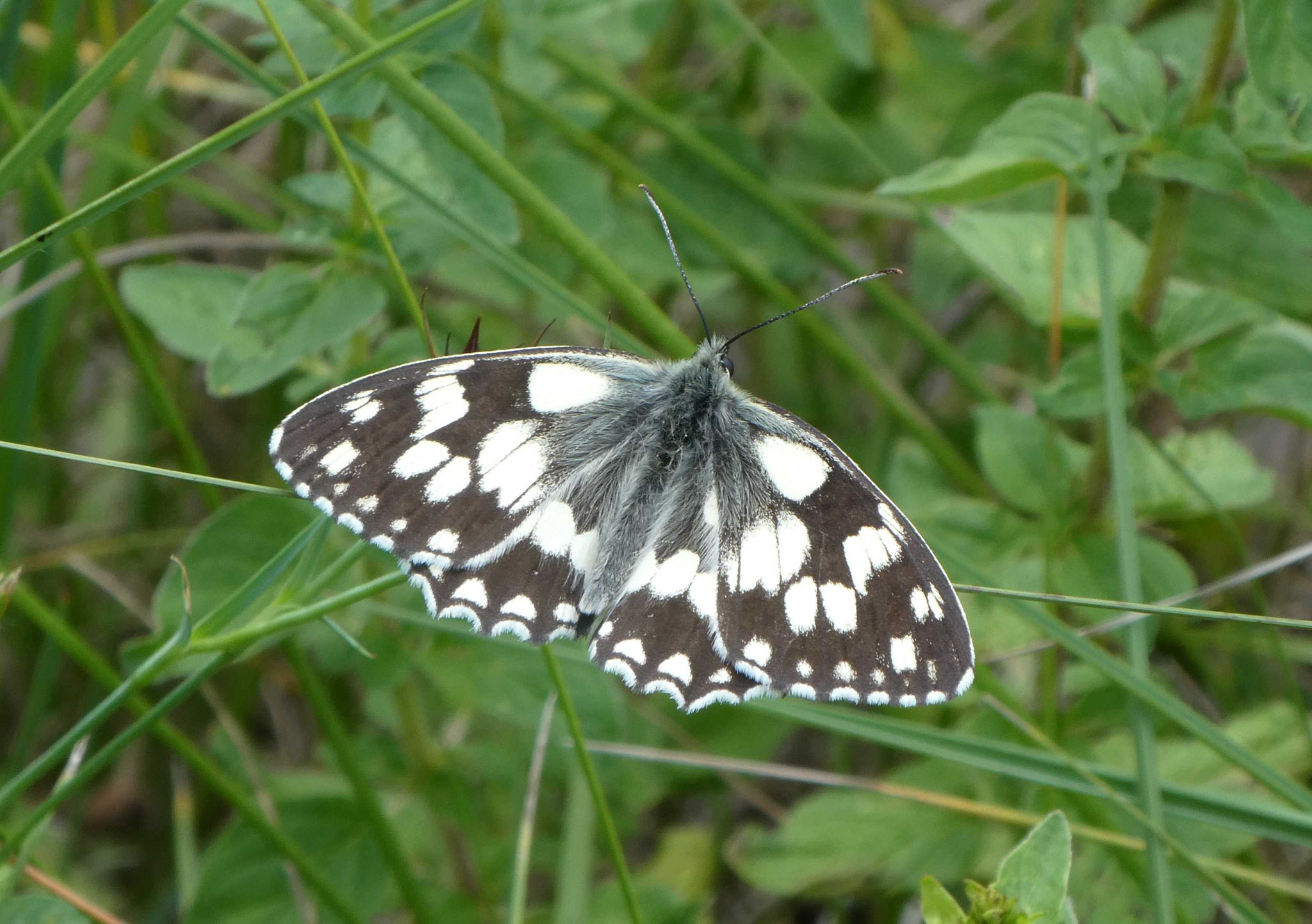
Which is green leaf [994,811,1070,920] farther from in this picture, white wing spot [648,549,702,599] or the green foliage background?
white wing spot [648,549,702,599]

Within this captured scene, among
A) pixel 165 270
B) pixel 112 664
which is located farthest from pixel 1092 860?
pixel 112 664

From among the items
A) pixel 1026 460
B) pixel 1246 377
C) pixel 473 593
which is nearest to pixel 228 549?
pixel 473 593

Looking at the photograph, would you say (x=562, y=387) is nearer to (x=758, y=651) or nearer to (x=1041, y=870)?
(x=758, y=651)

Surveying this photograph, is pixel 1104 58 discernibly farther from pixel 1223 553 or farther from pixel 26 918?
pixel 26 918

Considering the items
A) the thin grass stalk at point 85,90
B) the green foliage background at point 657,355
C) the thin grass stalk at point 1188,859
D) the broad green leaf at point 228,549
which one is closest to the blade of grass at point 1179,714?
the green foliage background at point 657,355

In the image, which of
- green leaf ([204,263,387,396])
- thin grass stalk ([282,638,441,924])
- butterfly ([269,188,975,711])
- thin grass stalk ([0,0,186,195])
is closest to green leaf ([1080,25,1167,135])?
butterfly ([269,188,975,711])

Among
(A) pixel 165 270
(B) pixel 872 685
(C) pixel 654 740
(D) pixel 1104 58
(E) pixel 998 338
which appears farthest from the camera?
(E) pixel 998 338
